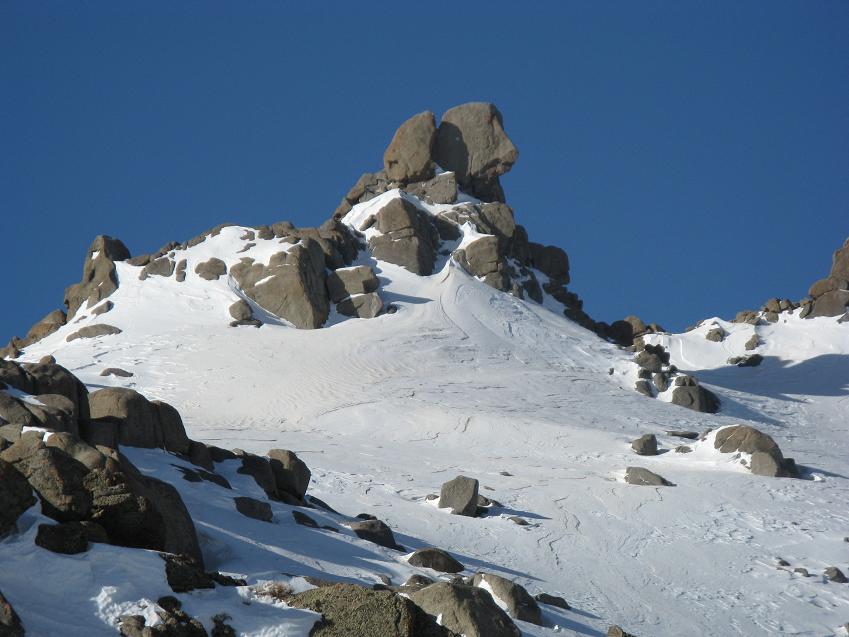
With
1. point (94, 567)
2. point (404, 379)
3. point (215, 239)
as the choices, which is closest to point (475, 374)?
point (404, 379)

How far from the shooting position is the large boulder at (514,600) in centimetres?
1653

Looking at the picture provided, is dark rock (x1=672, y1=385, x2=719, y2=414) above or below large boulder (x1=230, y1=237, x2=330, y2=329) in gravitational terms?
below

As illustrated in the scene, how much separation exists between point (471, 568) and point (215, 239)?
44689mm

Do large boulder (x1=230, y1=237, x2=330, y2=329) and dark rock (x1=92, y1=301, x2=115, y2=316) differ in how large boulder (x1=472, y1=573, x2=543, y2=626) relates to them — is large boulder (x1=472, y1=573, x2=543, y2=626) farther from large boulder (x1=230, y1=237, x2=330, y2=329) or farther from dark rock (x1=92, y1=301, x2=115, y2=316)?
dark rock (x1=92, y1=301, x2=115, y2=316)

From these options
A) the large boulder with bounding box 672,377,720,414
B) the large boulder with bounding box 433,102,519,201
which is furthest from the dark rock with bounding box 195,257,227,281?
the large boulder with bounding box 672,377,720,414

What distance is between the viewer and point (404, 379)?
1875 inches

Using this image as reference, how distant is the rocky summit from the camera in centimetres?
1273

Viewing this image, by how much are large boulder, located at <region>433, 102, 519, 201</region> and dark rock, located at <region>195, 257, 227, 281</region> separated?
19012 millimetres

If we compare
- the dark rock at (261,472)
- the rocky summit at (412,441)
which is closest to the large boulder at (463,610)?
the rocky summit at (412,441)

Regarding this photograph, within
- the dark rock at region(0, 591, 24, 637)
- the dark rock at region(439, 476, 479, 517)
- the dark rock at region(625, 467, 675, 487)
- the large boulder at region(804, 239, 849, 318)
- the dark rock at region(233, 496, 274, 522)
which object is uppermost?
the large boulder at region(804, 239, 849, 318)

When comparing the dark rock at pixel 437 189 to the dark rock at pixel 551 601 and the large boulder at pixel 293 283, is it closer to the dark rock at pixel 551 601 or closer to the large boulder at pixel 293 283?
the large boulder at pixel 293 283

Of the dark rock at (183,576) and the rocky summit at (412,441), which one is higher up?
the rocky summit at (412,441)

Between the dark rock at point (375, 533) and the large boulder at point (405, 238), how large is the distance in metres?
39.2

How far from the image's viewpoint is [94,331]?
54250 millimetres
